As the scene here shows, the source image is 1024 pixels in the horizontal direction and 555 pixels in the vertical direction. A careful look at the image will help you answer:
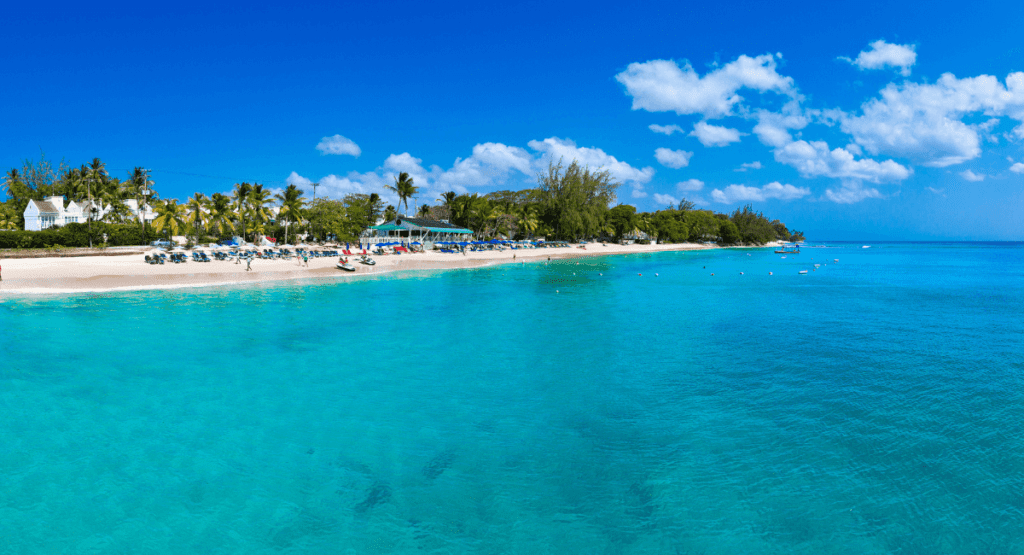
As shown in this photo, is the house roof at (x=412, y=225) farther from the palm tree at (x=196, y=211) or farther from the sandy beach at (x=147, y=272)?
the palm tree at (x=196, y=211)

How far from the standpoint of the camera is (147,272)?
34.5 meters

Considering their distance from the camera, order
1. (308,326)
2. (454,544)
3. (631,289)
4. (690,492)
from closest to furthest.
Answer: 1. (454,544)
2. (690,492)
3. (308,326)
4. (631,289)

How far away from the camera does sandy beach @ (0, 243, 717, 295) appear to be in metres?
29.9

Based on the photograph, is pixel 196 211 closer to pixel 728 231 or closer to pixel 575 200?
pixel 575 200

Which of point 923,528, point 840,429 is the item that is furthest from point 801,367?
point 923,528

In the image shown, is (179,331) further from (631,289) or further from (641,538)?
(631,289)

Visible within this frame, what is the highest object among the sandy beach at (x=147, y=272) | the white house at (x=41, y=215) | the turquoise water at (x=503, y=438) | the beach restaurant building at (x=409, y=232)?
the white house at (x=41, y=215)

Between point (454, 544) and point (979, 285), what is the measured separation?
165 ft

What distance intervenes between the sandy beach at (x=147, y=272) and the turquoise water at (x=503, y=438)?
10743mm

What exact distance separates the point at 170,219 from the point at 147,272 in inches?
770

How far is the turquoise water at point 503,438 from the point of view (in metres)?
7.12

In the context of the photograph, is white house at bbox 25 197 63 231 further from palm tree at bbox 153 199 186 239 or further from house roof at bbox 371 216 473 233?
house roof at bbox 371 216 473 233

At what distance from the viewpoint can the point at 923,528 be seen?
720 centimetres

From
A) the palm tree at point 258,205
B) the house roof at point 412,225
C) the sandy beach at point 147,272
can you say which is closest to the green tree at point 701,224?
the house roof at point 412,225
